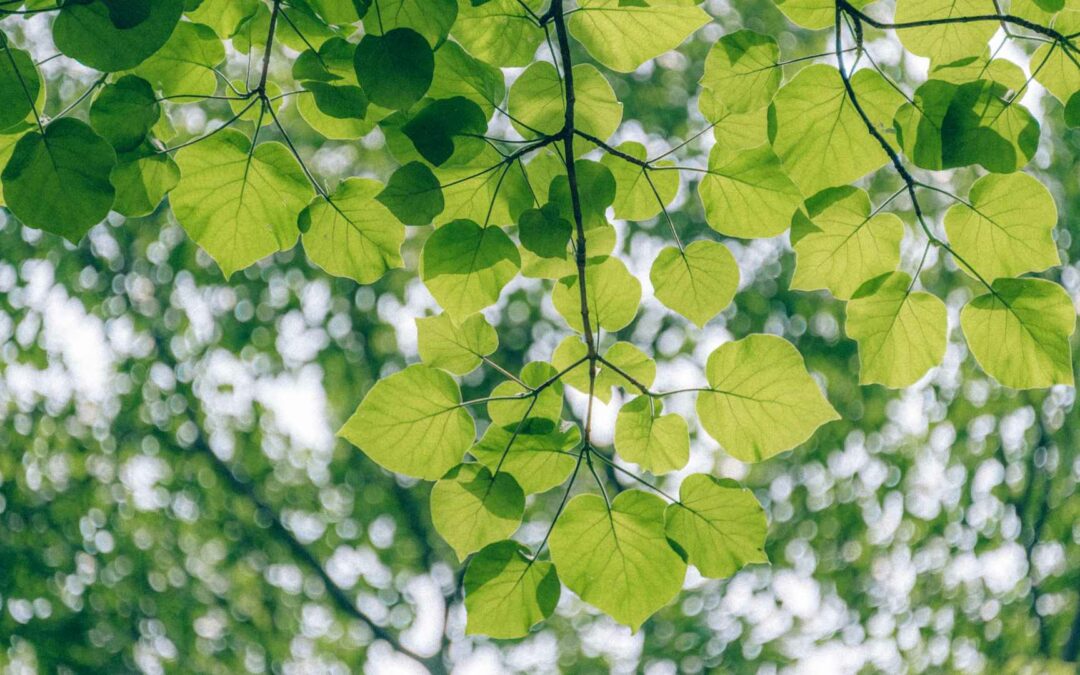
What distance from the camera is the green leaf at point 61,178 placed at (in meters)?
0.81

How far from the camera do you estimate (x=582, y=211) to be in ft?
3.25

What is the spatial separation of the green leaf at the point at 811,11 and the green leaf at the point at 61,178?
0.79 m

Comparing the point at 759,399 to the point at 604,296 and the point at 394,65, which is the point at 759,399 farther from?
the point at 394,65

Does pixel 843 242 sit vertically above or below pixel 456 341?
above

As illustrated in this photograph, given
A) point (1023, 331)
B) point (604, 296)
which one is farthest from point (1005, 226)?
point (604, 296)

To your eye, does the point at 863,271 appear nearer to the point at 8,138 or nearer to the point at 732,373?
the point at 732,373

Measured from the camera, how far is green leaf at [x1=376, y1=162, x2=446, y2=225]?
0.90 meters

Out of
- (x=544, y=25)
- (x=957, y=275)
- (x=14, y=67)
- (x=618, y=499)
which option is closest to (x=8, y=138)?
(x=14, y=67)

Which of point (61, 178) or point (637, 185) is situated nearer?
point (61, 178)

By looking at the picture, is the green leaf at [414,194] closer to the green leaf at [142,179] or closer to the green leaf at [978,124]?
the green leaf at [142,179]

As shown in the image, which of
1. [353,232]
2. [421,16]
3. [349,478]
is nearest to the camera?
[421,16]

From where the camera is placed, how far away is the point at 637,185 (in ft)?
3.60

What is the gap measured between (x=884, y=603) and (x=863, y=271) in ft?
25.9

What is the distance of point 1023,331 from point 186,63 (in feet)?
3.65
